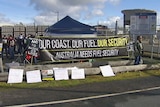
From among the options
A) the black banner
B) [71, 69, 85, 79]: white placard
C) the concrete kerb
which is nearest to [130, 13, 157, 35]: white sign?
the black banner

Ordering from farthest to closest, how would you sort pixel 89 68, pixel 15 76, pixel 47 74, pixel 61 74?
1. pixel 89 68
2. pixel 61 74
3. pixel 47 74
4. pixel 15 76

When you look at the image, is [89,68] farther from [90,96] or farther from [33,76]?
[90,96]

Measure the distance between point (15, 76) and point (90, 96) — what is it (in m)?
3.28

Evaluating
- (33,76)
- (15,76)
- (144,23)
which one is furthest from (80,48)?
(144,23)

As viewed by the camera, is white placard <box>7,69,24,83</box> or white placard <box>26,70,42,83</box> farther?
white placard <box>26,70,42,83</box>

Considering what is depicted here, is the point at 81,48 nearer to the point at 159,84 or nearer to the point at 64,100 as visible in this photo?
the point at 159,84

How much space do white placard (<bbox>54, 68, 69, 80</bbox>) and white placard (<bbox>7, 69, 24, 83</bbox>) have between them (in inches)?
52.6

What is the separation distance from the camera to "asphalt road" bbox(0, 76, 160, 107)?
23.0 feet

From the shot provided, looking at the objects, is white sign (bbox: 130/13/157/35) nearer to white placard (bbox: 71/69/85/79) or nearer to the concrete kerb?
the concrete kerb

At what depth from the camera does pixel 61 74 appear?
10.4 metres

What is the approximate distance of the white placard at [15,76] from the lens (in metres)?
9.51

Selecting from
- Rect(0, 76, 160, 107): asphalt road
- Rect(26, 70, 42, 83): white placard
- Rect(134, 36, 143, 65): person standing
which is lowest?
Rect(0, 76, 160, 107): asphalt road

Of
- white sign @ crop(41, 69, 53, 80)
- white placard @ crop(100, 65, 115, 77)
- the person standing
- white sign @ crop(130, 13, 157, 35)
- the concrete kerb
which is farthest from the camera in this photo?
white sign @ crop(130, 13, 157, 35)

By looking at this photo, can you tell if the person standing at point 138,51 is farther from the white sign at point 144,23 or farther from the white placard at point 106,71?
the white placard at point 106,71
